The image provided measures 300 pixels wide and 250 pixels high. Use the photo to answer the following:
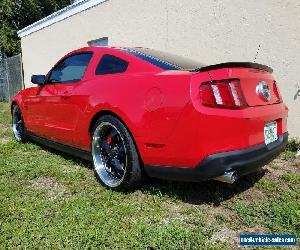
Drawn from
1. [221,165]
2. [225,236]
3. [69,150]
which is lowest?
[225,236]

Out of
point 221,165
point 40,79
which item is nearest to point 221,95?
point 221,165

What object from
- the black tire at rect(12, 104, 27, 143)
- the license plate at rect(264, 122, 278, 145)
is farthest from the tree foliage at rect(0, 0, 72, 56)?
the license plate at rect(264, 122, 278, 145)

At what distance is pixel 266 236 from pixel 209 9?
445 centimetres

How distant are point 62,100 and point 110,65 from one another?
2.90 ft

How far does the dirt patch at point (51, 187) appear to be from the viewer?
3.79 metres

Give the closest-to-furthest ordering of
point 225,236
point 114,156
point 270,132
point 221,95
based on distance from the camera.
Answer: point 225,236 → point 221,95 → point 270,132 → point 114,156

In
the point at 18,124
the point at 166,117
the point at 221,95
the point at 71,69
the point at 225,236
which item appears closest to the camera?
the point at 225,236

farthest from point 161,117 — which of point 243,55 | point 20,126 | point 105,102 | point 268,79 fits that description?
point 20,126

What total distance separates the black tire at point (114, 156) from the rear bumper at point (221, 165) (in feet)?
0.71

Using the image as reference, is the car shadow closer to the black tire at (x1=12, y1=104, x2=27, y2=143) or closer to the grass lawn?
the grass lawn

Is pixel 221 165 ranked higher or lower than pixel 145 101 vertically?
lower

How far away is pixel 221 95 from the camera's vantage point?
3053 mm

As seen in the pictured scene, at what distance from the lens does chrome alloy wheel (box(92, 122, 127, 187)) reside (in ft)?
12.6

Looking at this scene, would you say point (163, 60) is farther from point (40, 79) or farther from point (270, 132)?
point (40, 79)
